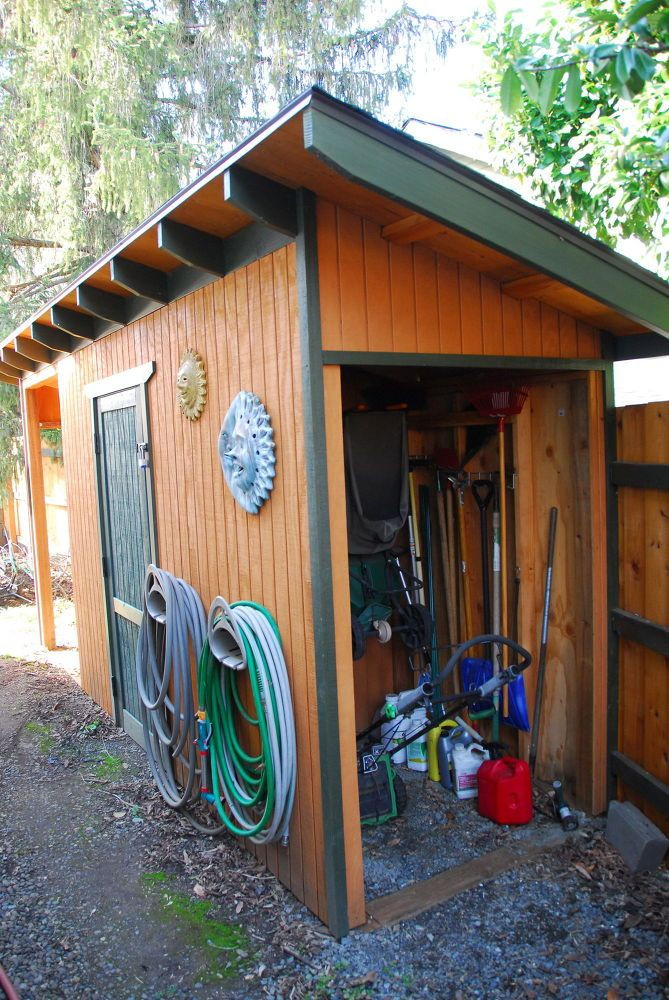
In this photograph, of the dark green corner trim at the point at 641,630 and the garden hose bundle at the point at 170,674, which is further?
the garden hose bundle at the point at 170,674

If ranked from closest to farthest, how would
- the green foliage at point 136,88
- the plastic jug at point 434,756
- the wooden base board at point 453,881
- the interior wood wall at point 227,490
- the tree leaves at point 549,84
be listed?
1. the tree leaves at point 549,84
2. the interior wood wall at point 227,490
3. the wooden base board at point 453,881
4. the plastic jug at point 434,756
5. the green foliage at point 136,88

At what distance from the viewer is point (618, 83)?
4.34 feet

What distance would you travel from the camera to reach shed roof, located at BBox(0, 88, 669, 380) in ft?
6.72

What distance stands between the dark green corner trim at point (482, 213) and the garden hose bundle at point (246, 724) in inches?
62.7

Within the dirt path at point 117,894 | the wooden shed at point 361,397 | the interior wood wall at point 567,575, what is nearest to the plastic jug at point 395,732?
the wooden shed at point 361,397

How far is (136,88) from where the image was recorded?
7738mm

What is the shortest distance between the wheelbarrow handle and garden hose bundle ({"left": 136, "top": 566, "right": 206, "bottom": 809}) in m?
1.51

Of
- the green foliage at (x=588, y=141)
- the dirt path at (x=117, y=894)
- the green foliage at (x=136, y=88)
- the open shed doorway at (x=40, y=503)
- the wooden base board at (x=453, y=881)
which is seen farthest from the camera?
the green foliage at (x=136, y=88)

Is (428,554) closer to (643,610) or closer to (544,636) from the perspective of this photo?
(544,636)

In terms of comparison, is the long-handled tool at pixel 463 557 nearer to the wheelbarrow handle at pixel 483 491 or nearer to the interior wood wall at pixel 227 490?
the wheelbarrow handle at pixel 483 491

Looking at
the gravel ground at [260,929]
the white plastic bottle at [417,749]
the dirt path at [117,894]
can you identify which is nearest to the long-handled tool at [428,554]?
the white plastic bottle at [417,749]

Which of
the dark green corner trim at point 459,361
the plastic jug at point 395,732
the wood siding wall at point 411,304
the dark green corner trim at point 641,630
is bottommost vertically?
the plastic jug at point 395,732

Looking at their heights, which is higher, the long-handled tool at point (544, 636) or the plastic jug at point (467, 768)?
the long-handled tool at point (544, 636)

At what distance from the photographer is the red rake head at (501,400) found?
11.3ft
